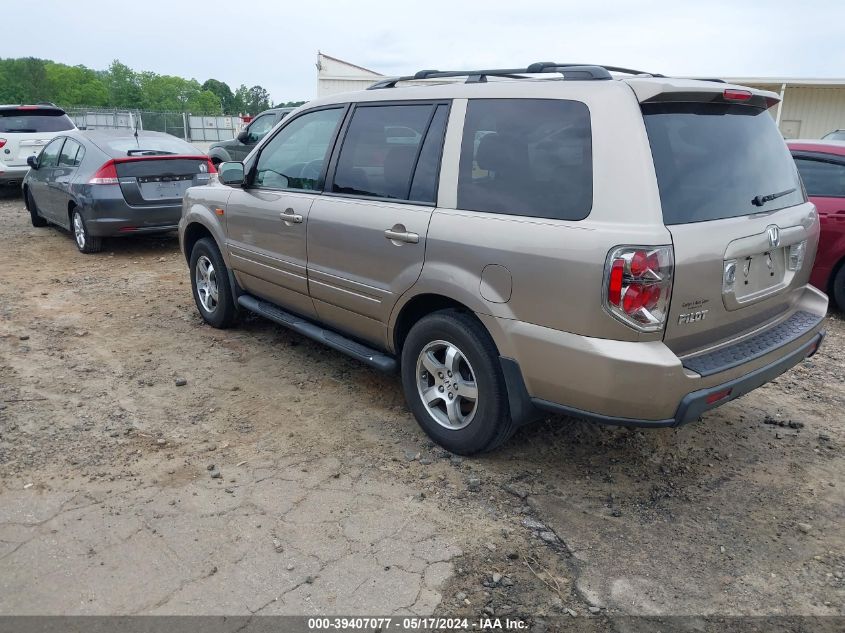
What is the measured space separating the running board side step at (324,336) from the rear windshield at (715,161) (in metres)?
1.87

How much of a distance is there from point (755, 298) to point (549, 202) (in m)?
1.11

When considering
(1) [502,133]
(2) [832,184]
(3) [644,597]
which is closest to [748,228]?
(1) [502,133]

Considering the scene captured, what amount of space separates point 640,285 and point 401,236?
1371mm

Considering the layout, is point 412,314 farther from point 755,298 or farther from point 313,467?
point 755,298

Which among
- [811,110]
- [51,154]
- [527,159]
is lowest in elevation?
[51,154]

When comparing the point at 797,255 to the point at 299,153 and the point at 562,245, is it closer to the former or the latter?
the point at 562,245

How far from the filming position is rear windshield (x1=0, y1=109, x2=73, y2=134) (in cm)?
1263

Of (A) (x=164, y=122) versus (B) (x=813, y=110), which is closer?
(B) (x=813, y=110)

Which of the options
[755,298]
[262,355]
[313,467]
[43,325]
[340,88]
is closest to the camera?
[755,298]

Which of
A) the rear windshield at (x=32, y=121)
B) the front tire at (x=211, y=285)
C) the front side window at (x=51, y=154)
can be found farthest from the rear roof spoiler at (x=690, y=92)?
the rear windshield at (x=32, y=121)

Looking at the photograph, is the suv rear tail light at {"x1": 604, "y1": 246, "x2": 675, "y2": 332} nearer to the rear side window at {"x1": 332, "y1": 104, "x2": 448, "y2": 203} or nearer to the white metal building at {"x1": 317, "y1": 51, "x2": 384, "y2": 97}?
the rear side window at {"x1": 332, "y1": 104, "x2": 448, "y2": 203}

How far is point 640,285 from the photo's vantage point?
274cm

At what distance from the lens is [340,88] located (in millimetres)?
21906

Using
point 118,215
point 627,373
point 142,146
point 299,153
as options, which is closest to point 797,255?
point 627,373
